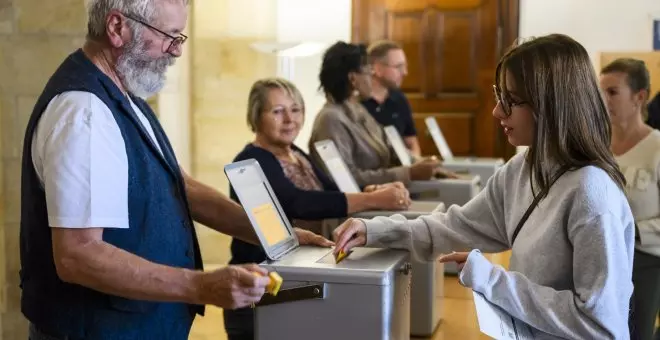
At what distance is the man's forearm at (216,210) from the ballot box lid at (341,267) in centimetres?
20

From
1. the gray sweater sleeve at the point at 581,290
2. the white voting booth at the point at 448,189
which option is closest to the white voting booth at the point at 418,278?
the white voting booth at the point at 448,189

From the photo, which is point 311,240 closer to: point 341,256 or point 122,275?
point 341,256

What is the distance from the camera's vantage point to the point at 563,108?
1.62 metres

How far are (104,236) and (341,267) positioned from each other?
48 cm

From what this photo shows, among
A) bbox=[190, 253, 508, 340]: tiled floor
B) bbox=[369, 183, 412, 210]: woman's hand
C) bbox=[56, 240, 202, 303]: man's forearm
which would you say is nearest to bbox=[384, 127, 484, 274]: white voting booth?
bbox=[190, 253, 508, 340]: tiled floor

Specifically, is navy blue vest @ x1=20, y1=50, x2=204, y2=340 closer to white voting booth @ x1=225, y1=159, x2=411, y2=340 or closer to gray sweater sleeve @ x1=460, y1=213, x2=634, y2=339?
white voting booth @ x1=225, y1=159, x2=411, y2=340

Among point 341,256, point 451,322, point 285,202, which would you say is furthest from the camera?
point 451,322

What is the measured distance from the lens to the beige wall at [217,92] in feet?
16.7

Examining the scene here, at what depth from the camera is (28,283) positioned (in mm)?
1680

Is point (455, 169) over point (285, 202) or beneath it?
beneath

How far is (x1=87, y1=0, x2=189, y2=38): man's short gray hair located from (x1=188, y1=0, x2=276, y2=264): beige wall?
134 inches

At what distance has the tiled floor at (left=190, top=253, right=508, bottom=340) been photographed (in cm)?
316

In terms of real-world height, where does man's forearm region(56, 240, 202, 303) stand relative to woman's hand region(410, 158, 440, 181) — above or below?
above

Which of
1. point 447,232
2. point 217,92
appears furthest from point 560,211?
point 217,92
